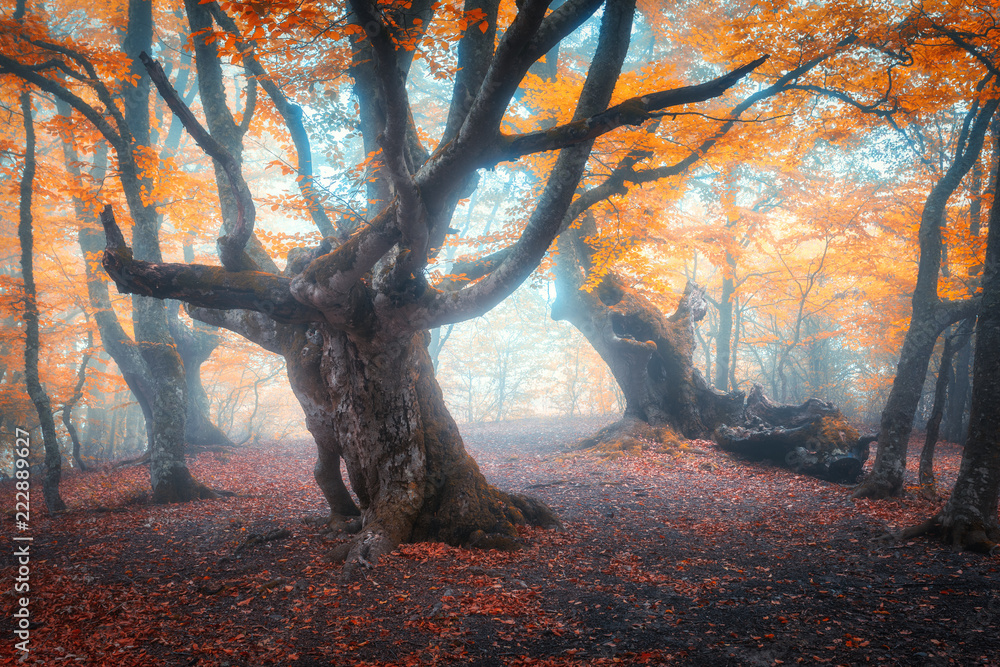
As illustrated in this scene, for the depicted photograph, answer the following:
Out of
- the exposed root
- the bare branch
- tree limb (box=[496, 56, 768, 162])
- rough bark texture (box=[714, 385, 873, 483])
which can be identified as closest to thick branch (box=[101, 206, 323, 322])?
the bare branch

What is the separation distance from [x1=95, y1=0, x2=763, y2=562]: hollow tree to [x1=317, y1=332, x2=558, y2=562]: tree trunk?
0.05ft

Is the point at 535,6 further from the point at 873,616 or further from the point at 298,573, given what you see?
the point at 298,573

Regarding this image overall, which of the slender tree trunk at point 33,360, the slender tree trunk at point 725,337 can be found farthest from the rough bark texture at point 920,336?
the slender tree trunk at point 33,360

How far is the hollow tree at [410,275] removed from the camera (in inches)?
158

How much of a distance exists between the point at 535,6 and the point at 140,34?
10719mm

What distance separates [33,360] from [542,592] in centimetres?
823

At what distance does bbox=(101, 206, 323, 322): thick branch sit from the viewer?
15.4ft

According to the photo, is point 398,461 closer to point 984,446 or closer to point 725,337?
point 984,446

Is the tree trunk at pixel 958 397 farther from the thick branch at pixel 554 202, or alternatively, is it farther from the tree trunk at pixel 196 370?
the tree trunk at pixel 196 370

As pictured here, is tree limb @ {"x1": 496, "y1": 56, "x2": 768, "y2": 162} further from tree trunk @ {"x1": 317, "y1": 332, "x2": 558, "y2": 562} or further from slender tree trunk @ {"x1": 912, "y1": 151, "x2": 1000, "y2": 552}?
slender tree trunk @ {"x1": 912, "y1": 151, "x2": 1000, "y2": 552}

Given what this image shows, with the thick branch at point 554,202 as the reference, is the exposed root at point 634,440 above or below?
below

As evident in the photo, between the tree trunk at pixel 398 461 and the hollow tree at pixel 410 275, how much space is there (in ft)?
0.05

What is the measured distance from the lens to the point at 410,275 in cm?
485

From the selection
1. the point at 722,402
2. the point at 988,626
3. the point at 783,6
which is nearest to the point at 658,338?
the point at 722,402
